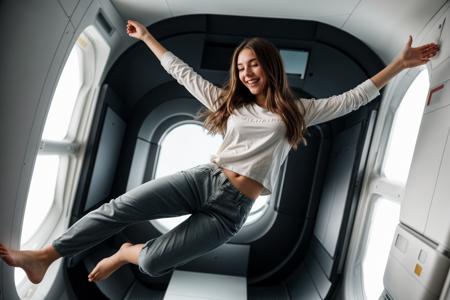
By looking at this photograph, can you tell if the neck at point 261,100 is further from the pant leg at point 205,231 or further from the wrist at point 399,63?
the wrist at point 399,63

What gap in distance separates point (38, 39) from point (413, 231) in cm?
227

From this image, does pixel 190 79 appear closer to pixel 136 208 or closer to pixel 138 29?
pixel 138 29

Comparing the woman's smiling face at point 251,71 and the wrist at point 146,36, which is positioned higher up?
the wrist at point 146,36

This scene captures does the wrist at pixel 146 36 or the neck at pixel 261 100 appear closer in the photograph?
the neck at pixel 261 100

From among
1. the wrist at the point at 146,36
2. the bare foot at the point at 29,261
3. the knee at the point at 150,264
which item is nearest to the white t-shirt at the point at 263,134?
the knee at the point at 150,264

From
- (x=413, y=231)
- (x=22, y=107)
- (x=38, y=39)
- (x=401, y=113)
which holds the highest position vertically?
(x=401, y=113)

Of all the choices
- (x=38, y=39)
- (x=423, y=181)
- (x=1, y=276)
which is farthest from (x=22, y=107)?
(x=423, y=181)

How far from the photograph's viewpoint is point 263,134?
2111 millimetres

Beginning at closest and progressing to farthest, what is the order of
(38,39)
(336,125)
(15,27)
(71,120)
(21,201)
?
(15,27) → (38,39) → (21,201) → (71,120) → (336,125)

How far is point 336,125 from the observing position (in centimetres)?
359

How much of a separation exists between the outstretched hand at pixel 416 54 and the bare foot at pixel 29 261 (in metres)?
2.37

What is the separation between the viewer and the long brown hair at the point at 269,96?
6.89 feet

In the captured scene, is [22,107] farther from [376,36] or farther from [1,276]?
[376,36]

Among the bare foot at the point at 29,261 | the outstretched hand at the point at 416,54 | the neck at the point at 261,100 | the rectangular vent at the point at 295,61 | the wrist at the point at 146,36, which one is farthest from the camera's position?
the rectangular vent at the point at 295,61
